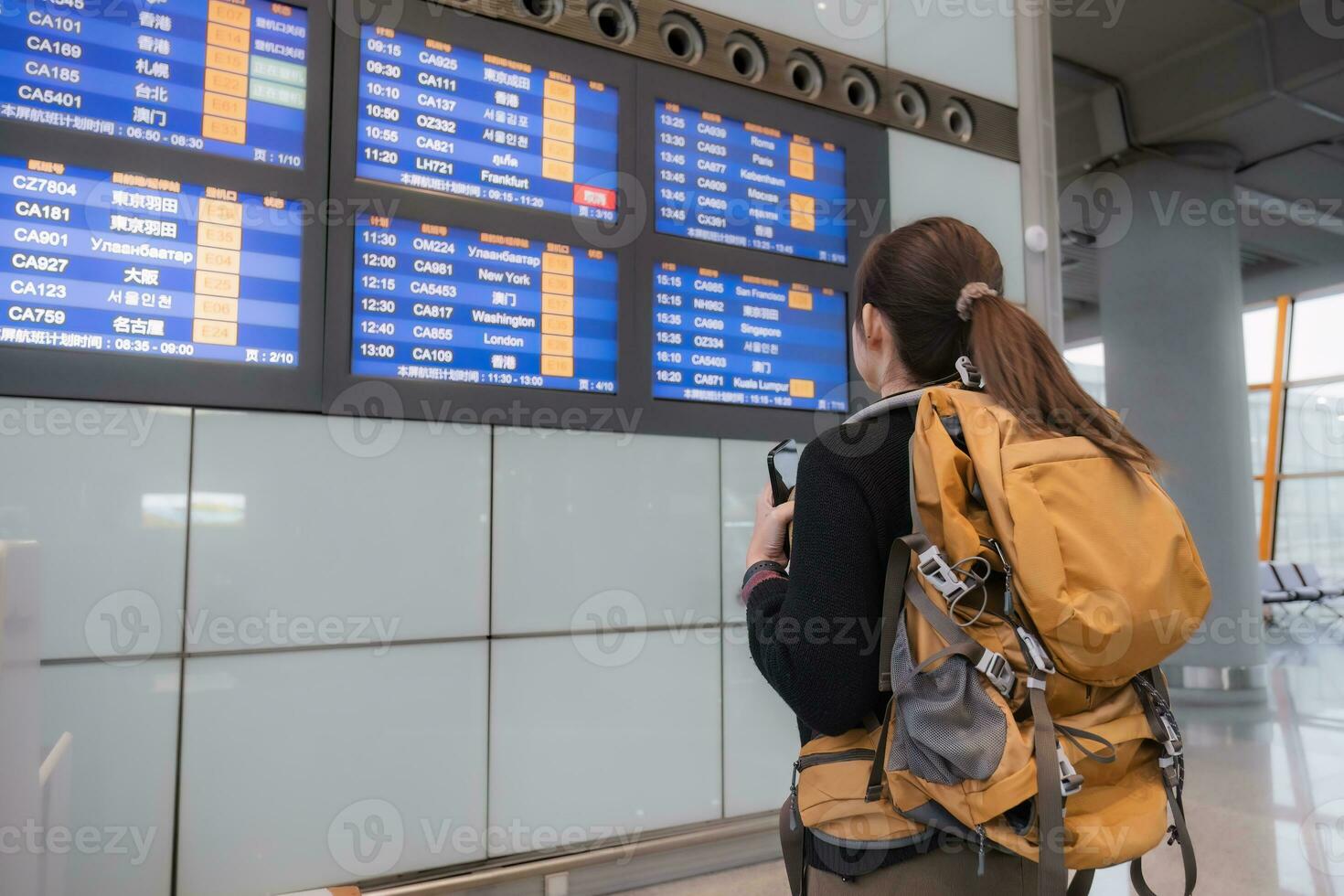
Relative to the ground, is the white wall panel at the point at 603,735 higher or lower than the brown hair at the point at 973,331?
lower

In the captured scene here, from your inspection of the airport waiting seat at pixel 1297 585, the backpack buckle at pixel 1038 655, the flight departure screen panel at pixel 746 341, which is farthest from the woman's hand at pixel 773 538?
the airport waiting seat at pixel 1297 585

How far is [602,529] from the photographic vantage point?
2672 mm

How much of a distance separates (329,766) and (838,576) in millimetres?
1714

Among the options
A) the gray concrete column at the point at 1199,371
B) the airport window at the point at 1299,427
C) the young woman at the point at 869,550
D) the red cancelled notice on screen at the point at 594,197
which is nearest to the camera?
the young woman at the point at 869,550

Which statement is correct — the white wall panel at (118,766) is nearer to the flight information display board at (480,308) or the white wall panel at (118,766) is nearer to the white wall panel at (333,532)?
the white wall panel at (333,532)

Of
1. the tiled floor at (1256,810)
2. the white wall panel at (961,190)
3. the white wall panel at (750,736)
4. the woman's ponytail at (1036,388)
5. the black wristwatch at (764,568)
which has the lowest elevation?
the tiled floor at (1256,810)

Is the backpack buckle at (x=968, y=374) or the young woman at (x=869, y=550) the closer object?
the young woman at (x=869, y=550)

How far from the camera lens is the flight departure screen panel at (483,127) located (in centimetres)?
242

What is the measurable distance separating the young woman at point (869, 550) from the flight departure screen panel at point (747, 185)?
1758 mm

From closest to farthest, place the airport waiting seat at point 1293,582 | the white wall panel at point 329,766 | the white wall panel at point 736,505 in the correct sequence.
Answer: the white wall panel at point 329,766 < the white wall panel at point 736,505 < the airport waiting seat at point 1293,582

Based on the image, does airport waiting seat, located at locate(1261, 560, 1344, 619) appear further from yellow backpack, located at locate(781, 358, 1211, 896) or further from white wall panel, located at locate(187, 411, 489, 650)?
yellow backpack, located at locate(781, 358, 1211, 896)

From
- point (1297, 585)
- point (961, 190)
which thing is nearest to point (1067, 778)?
point (961, 190)

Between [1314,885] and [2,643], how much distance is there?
3.52m

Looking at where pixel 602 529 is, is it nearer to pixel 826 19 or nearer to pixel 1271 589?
pixel 826 19
